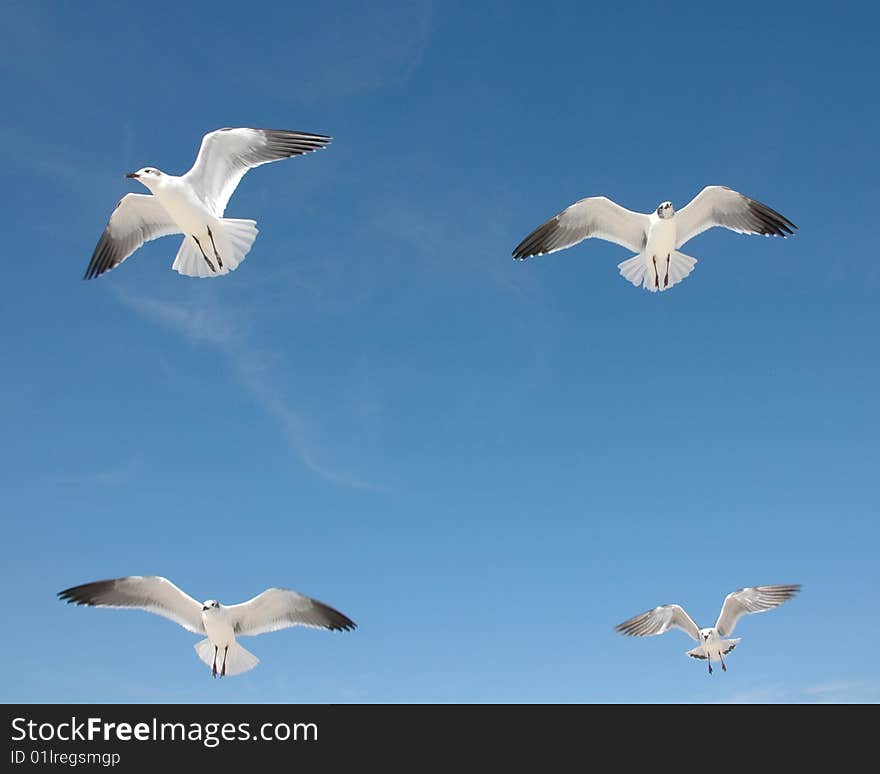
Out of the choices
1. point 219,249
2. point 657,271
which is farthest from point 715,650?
point 219,249

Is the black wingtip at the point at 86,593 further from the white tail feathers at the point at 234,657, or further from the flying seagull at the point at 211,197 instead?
the flying seagull at the point at 211,197

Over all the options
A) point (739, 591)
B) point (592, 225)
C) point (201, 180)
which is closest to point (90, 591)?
point (201, 180)

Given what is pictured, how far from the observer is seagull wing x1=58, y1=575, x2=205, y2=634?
11102 millimetres

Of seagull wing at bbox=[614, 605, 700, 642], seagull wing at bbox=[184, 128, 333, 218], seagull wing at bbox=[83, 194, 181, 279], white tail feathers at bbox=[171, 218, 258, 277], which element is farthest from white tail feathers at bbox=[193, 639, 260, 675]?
seagull wing at bbox=[614, 605, 700, 642]

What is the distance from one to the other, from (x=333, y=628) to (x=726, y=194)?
787 centimetres

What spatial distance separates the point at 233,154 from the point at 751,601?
1010cm

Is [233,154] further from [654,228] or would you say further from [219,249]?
[654,228]

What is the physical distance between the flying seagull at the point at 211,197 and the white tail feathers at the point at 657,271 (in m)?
4.66

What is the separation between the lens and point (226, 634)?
452 inches

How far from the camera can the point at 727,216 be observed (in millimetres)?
13219

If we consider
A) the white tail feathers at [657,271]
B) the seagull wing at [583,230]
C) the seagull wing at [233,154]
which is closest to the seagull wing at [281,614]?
the seagull wing at [233,154]

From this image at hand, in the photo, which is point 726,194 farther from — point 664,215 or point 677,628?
point 677,628

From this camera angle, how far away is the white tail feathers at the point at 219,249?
11.5 meters

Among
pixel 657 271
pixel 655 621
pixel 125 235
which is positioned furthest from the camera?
pixel 655 621
